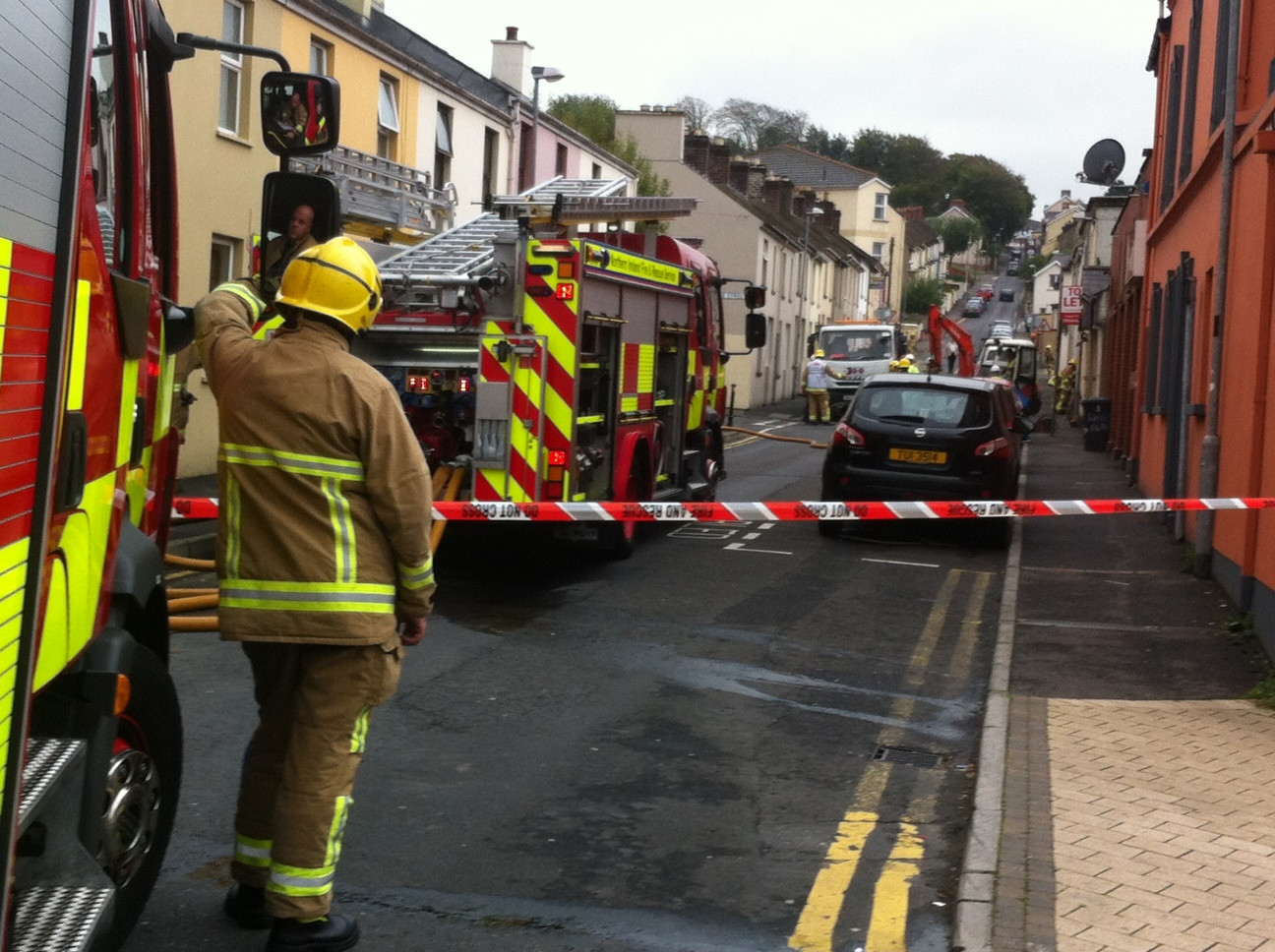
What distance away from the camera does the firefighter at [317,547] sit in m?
4.15

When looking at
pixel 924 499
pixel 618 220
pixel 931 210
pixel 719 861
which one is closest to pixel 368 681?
pixel 719 861

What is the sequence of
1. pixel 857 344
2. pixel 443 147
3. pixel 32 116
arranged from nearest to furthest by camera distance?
pixel 32 116, pixel 443 147, pixel 857 344

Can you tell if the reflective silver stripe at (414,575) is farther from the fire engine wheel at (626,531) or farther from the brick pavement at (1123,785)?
the fire engine wheel at (626,531)

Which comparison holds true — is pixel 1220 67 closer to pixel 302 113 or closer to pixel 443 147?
pixel 302 113

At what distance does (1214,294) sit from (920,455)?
304cm

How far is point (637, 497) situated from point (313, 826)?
28.2ft

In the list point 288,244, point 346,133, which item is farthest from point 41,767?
point 346,133

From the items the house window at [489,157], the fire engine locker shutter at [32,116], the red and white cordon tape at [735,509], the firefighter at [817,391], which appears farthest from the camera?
the firefighter at [817,391]

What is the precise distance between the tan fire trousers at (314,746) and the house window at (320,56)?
59.3ft

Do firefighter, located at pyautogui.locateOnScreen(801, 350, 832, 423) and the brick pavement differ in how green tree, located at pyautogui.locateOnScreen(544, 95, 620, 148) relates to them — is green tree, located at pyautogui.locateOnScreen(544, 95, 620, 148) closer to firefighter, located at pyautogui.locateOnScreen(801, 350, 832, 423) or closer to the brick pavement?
firefighter, located at pyautogui.locateOnScreen(801, 350, 832, 423)

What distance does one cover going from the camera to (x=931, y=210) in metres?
150

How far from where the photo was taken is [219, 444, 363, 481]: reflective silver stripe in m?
4.15

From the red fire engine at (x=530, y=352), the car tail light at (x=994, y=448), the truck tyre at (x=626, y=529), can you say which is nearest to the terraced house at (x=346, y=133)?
the red fire engine at (x=530, y=352)

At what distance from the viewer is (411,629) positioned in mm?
4434
